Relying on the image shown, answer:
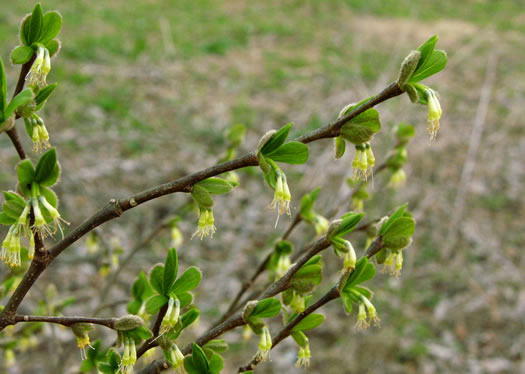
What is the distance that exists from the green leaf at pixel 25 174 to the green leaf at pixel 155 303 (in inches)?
9.2

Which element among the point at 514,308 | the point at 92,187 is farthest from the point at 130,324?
the point at 514,308

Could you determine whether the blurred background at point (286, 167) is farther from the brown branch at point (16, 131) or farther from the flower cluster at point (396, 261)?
the flower cluster at point (396, 261)

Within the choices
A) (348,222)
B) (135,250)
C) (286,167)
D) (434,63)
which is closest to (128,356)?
(348,222)

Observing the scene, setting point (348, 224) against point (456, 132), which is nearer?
point (348, 224)

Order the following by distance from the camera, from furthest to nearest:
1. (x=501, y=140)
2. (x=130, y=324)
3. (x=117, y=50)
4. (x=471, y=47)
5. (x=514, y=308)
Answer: (x=471, y=47)
(x=117, y=50)
(x=501, y=140)
(x=514, y=308)
(x=130, y=324)

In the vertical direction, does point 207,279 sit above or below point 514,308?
above

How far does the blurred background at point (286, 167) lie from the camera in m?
3.46

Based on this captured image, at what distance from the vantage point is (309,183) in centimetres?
431

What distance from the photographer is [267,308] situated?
829 millimetres

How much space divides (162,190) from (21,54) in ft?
0.95

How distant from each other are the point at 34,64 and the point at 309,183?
11.8 ft

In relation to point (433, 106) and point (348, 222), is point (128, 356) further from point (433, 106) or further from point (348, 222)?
point (433, 106)

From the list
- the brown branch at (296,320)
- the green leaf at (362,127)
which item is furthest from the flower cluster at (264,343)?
the green leaf at (362,127)

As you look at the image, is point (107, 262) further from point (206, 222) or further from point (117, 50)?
point (117, 50)
